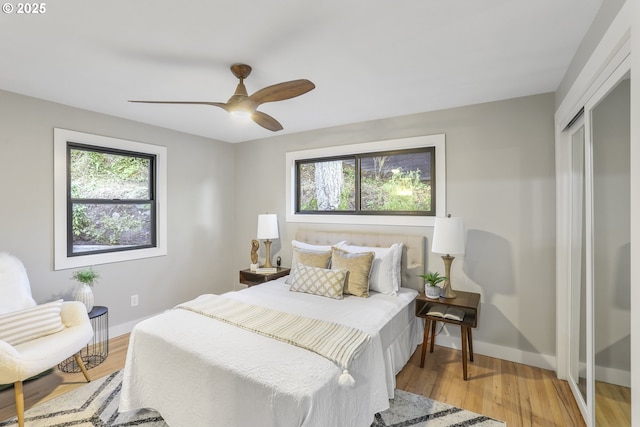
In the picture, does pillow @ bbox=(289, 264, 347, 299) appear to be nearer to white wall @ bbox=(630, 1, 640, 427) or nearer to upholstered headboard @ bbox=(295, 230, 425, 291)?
upholstered headboard @ bbox=(295, 230, 425, 291)

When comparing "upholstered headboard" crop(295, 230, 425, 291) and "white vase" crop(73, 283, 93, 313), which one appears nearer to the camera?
"white vase" crop(73, 283, 93, 313)

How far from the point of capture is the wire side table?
8.97ft

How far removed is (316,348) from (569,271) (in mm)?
2110

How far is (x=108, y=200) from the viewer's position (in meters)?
3.39

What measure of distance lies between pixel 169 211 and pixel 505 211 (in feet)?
12.4

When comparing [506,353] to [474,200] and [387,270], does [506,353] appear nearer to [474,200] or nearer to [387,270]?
[387,270]

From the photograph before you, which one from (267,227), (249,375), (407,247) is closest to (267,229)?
(267,227)

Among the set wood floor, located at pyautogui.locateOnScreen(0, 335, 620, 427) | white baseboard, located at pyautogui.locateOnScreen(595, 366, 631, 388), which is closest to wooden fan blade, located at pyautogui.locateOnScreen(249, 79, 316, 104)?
white baseboard, located at pyautogui.locateOnScreen(595, 366, 631, 388)

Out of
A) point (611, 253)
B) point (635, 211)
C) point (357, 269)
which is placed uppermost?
point (635, 211)

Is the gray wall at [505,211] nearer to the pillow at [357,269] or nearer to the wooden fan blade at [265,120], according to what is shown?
the pillow at [357,269]

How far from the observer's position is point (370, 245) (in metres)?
3.43

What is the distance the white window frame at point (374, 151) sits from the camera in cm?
313

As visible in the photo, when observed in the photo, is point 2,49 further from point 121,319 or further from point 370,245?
point 370,245

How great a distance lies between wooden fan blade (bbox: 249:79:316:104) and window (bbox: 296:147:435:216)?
1751 millimetres
